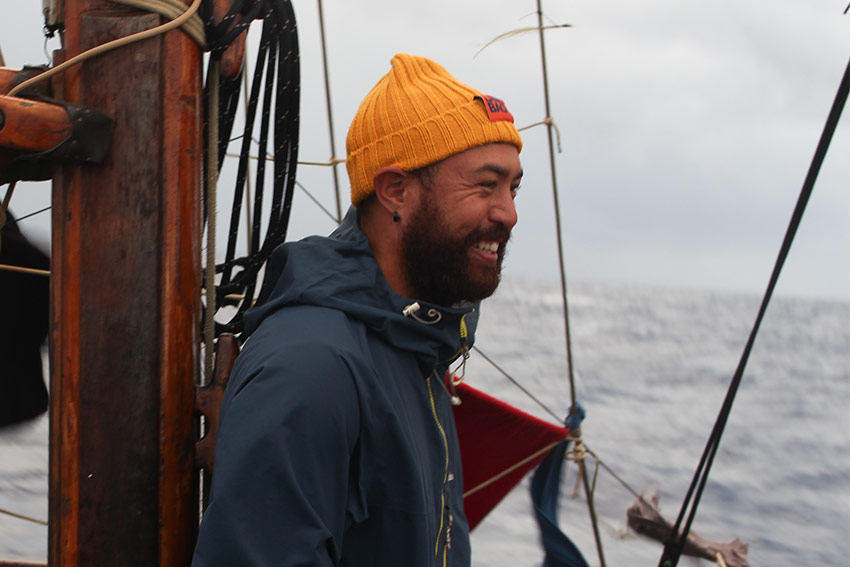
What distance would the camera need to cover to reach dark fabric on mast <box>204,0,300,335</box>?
1.48 metres

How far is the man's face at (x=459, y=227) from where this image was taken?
4.34 ft

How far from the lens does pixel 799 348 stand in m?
22.1

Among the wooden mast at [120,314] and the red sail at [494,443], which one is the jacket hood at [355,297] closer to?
the wooden mast at [120,314]

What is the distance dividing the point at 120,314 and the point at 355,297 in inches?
13.8

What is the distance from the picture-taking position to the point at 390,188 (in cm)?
139

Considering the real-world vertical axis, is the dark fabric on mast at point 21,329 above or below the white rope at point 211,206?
below

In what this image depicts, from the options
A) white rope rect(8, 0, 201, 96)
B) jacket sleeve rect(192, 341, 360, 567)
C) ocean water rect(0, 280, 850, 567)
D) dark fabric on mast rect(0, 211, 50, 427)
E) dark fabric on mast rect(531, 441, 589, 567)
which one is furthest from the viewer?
ocean water rect(0, 280, 850, 567)

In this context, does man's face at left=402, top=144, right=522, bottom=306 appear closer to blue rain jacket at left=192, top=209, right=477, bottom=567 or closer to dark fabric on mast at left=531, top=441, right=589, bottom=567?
blue rain jacket at left=192, top=209, right=477, bottom=567

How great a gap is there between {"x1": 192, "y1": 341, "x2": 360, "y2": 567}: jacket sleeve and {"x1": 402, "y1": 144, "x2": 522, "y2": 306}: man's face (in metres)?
0.31

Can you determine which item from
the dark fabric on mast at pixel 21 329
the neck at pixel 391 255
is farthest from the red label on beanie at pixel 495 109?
the dark fabric on mast at pixel 21 329

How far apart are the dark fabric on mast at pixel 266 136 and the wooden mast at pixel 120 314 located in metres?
0.22

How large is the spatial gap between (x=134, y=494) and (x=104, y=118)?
0.56 m

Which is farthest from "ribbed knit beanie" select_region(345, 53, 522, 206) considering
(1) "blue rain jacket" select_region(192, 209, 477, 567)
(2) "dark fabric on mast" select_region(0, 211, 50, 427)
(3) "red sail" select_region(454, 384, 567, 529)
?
(3) "red sail" select_region(454, 384, 567, 529)

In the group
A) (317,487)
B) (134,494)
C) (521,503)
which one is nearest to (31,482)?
(521,503)
